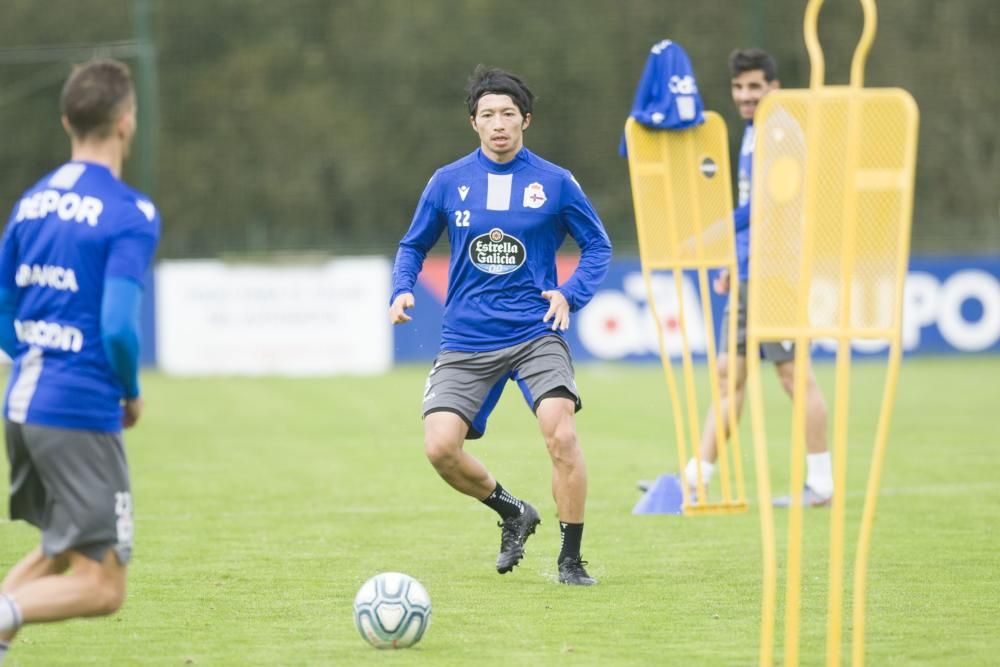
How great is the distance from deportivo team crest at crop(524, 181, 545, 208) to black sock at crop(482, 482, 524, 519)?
1246 mm

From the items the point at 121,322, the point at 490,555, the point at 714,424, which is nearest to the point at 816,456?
the point at 714,424

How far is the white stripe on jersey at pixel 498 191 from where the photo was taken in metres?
7.13

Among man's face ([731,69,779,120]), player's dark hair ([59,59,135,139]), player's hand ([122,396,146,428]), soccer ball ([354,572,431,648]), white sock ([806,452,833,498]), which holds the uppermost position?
player's dark hair ([59,59,135,139])

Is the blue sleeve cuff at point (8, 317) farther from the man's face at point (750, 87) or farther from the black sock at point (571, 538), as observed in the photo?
the man's face at point (750, 87)

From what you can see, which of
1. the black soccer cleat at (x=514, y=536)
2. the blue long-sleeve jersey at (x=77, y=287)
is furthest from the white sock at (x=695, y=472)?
the blue long-sleeve jersey at (x=77, y=287)

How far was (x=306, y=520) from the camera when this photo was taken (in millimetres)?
8992

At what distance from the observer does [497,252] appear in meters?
7.10

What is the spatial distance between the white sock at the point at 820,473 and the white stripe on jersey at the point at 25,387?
529 centimetres

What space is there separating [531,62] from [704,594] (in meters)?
19.7

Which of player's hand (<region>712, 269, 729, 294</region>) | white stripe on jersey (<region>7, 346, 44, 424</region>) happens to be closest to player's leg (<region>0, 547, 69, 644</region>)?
white stripe on jersey (<region>7, 346, 44, 424</region>)

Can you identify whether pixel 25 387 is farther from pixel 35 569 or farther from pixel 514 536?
pixel 514 536

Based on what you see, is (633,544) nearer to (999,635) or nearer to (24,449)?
(999,635)

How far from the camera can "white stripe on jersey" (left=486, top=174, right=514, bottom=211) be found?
7133 mm

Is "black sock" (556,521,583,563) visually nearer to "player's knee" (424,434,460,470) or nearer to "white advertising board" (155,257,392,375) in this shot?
"player's knee" (424,434,460,470)
